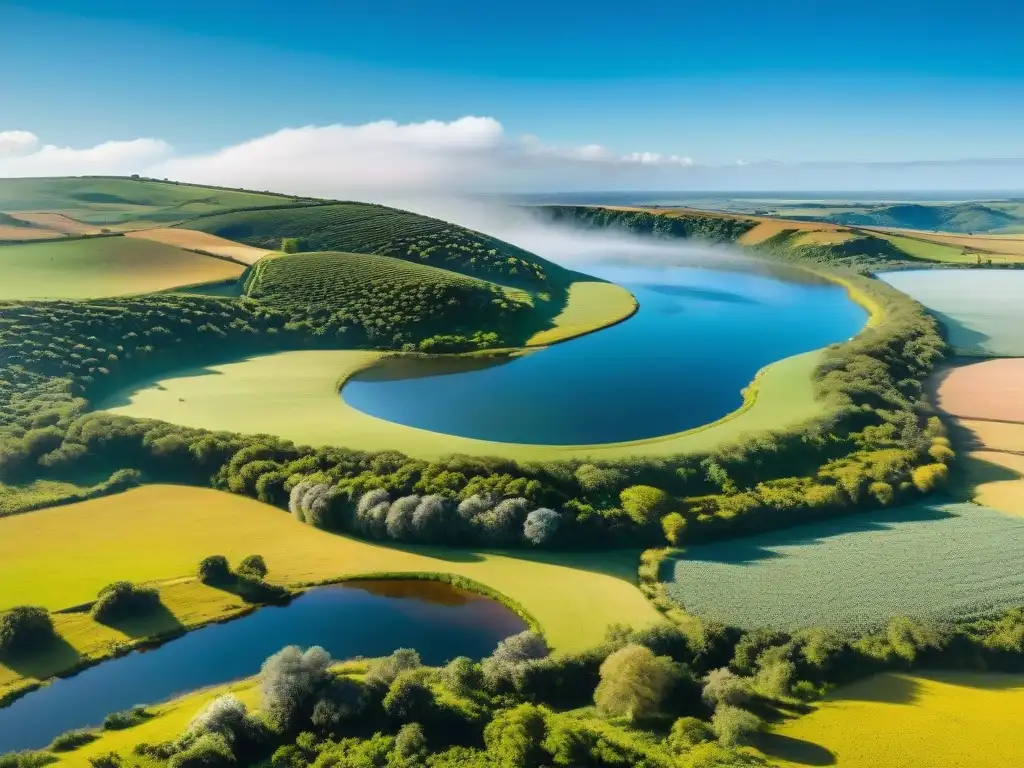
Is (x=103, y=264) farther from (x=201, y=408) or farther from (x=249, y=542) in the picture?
(x=249, y=542)

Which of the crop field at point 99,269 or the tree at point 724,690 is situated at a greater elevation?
the crop field at point 99,269

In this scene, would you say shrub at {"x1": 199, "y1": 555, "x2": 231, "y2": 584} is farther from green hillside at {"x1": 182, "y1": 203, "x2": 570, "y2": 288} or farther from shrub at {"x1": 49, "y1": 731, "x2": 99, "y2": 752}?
green hillside at {"x1": 182, "y1": 203, "x2": 570, "y2": 288}

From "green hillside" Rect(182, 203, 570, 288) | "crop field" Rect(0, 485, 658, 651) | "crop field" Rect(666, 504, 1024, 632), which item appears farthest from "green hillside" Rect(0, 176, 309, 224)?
"crop field" Rect(666, 504, 1024, 632)

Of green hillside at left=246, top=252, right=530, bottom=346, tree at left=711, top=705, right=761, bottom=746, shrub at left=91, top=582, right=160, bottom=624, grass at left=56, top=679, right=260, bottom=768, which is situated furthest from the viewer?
green hillside at left=246, top=252, right=530, bottom=346

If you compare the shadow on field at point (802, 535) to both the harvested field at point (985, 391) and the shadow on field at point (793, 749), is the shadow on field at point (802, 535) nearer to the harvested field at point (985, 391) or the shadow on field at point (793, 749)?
the shadow on field at point (793, 749)

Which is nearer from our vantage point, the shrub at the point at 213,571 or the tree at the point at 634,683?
the tree at the point at 634,683

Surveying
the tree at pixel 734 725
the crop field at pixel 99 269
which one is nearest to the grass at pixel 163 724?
the tree at pixel 734 725

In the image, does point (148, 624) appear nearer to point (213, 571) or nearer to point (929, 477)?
point (213, 571)
